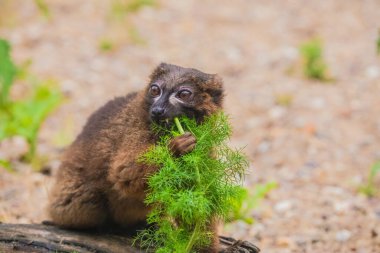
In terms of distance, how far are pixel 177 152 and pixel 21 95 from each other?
6640mm

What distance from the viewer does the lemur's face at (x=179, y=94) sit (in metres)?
4.92

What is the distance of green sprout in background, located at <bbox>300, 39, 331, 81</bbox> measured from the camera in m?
10.4

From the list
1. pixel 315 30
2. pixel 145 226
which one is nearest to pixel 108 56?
pixel 315 30

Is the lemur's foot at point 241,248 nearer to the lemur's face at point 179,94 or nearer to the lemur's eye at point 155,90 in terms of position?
the lemur's face at point 179,94

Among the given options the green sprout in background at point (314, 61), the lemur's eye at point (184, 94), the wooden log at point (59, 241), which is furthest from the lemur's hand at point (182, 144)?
the green sprout in background at point (314, 61)

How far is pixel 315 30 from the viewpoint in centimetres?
1282

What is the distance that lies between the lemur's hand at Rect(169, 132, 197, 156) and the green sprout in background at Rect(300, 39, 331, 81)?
650 cm

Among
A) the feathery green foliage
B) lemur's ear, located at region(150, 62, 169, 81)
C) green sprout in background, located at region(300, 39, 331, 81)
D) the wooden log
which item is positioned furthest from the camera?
green sprout in background, located at region(300, 39, 331, 81)

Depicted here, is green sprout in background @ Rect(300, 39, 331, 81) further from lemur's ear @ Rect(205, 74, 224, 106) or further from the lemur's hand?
the lemur's hand

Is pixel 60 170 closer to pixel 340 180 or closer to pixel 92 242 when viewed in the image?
pixel 92 242

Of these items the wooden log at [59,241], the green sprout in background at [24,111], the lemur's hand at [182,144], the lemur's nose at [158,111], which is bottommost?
the wooden log at [59,241]

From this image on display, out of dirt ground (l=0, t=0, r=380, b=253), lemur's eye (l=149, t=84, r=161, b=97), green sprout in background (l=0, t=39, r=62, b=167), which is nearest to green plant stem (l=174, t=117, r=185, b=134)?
lemur's eye (l=149, t=84, r=161, b=97)

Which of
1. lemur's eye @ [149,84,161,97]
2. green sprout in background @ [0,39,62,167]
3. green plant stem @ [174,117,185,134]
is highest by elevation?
green sprout in background @ [0,39,62,167]

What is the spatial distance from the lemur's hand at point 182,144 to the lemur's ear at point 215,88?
107cm
